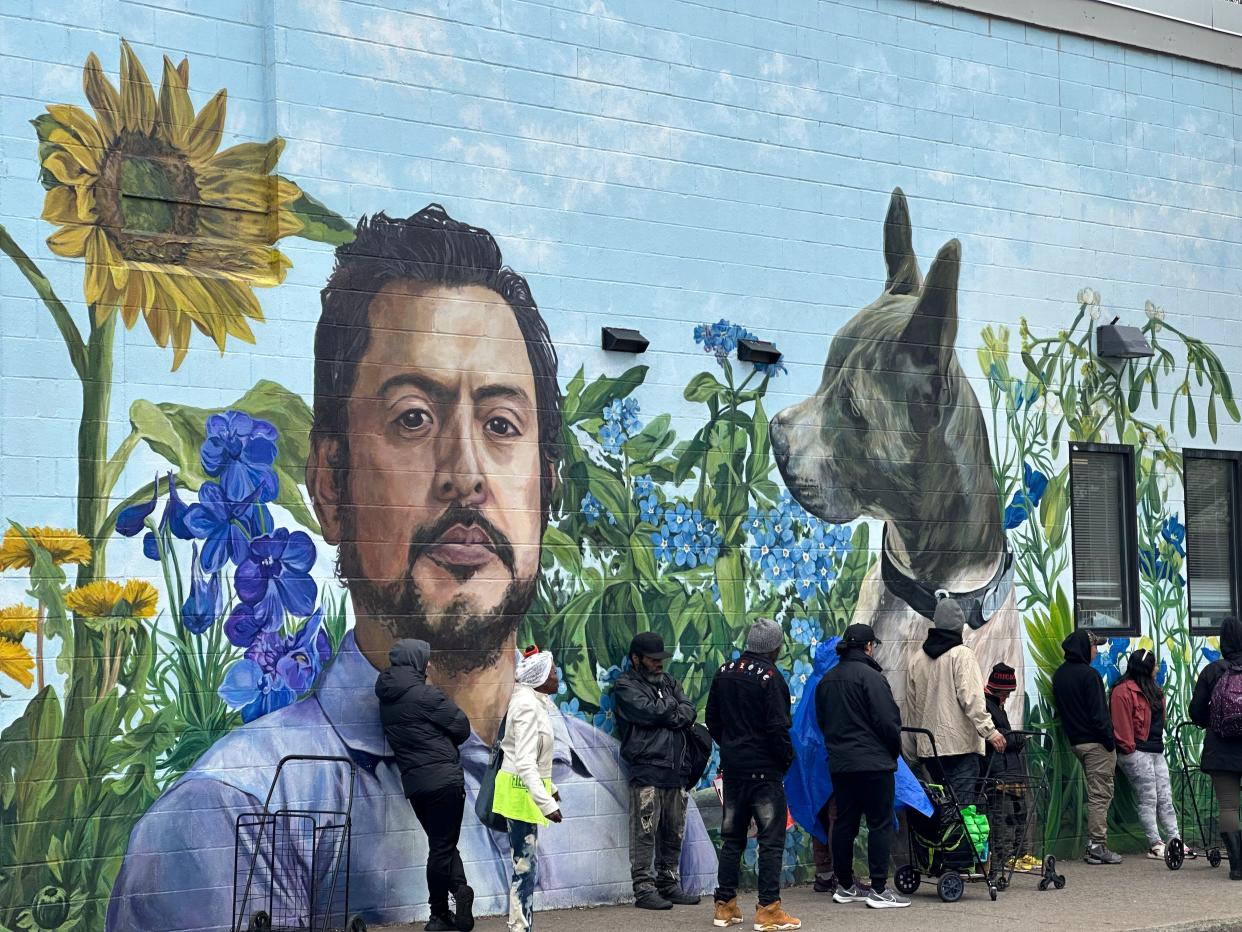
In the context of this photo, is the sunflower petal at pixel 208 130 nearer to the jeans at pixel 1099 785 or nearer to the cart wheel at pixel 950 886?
the cart wheel at pixel 950 886

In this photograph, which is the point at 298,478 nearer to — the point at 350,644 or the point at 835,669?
the point at 350,644

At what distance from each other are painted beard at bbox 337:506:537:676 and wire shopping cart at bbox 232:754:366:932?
95cm

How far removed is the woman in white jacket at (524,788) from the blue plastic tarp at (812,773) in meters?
2.61

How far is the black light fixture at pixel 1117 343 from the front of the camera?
14.0 m

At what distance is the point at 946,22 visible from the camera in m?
13.3

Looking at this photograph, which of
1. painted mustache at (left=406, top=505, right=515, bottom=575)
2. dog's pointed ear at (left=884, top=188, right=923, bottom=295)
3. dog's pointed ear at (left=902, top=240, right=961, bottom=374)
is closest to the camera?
painted mustache at (left=406, top=505, right=515, bottom=575)

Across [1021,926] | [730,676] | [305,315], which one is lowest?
[1021,926]

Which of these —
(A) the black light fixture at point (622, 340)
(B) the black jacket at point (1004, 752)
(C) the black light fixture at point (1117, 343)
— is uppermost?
(C) the black light fixture at point (1117, 343)

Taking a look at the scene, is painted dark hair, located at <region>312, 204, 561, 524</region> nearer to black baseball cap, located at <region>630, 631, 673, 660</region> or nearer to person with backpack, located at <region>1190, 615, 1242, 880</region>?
black baseball cap, located at <region>630, 631, 673, 660</region>

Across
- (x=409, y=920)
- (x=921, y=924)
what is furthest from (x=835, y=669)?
(x=409, y=920)

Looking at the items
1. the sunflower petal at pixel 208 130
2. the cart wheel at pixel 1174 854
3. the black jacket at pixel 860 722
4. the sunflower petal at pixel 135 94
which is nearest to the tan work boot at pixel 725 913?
the black jacket at pixel 860 722

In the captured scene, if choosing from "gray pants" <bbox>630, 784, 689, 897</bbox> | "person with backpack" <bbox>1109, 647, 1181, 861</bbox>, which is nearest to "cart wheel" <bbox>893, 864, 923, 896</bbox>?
"gray pants" <bbox>630, 784, 689, 897</bbox>

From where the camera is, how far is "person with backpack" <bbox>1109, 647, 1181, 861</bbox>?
13477mm

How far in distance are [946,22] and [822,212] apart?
7.14ft
